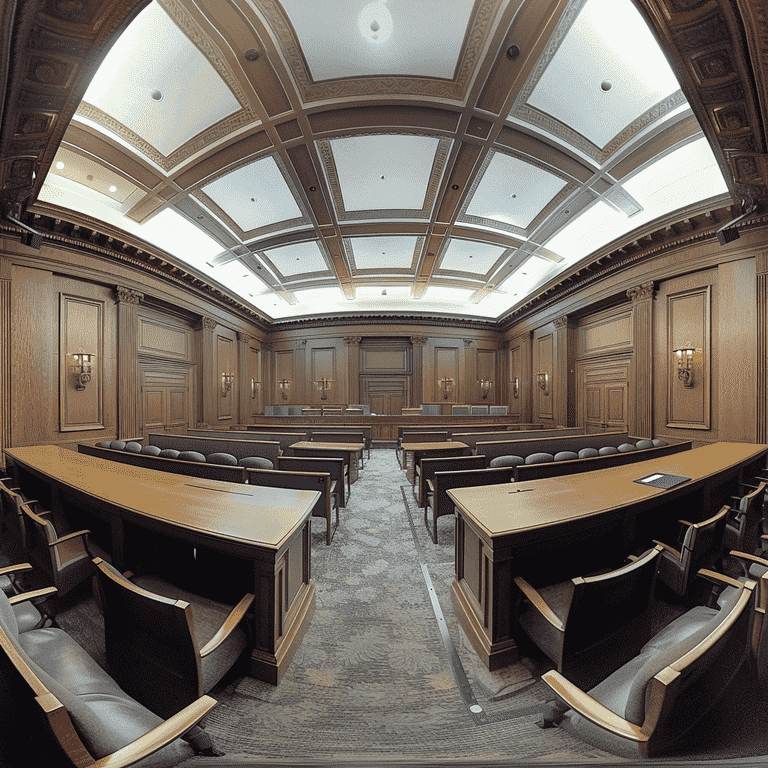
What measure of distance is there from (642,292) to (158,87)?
9.88 meters

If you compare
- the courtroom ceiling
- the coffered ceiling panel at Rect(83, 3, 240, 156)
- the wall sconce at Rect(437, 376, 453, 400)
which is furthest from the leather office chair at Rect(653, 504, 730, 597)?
the wall sconce at Rect(437, 376, 453, 400)

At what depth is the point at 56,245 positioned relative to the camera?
21.5 ft

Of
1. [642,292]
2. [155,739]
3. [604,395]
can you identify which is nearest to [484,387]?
[604,395]

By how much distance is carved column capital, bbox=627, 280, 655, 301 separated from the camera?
294 inches

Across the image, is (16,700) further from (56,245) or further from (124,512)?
(56,245)

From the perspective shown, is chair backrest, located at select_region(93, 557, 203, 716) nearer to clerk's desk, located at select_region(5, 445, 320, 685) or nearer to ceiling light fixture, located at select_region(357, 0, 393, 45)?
clerk's desk, located at select_region(5, 445, 320, 685)

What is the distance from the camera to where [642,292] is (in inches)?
301

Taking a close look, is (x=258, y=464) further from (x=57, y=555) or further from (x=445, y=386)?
(x=445, y=386)

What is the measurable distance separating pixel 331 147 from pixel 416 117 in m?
1.56

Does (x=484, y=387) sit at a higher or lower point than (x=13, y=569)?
higher

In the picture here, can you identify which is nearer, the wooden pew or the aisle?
the aisle

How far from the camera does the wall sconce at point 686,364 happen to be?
666 cm

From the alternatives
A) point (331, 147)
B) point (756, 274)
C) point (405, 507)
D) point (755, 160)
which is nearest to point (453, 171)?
point (331, 147)

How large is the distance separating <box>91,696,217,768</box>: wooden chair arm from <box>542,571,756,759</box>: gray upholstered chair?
120cm
